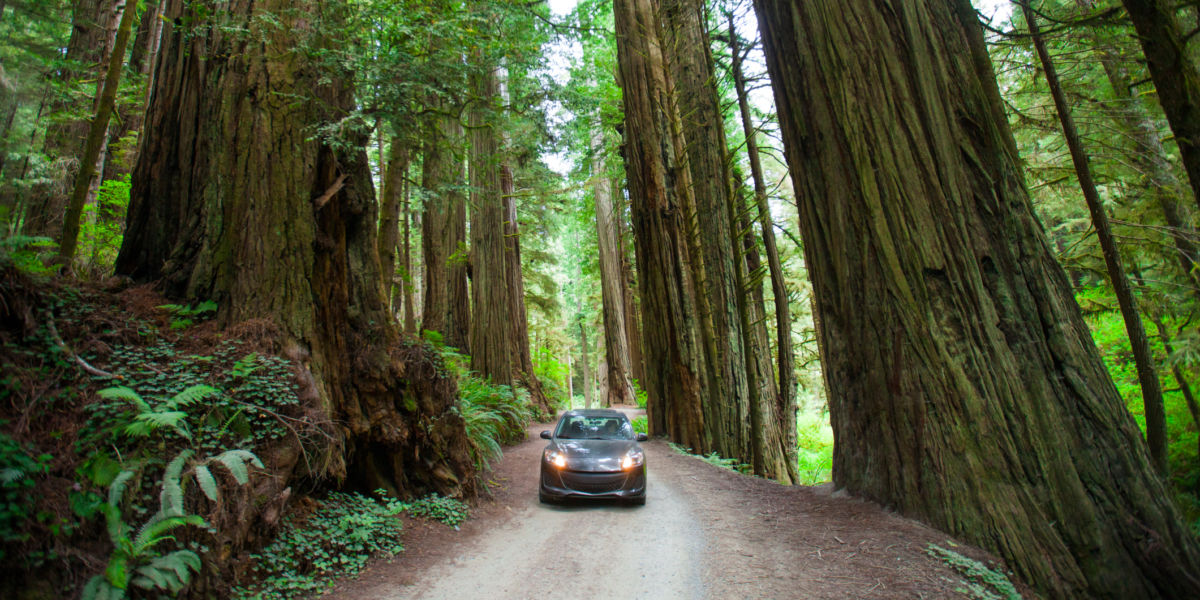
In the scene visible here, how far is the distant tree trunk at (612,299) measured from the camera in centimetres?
2100

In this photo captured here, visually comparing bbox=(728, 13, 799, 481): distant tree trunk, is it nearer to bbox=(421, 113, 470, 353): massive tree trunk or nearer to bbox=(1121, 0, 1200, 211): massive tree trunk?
bbox=(1121, 0, 1200, 211): massive tree trunk

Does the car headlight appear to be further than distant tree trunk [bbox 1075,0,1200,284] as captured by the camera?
No

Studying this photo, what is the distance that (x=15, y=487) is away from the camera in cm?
285

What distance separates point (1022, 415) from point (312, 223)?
669cm

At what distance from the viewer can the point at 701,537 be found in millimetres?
5621

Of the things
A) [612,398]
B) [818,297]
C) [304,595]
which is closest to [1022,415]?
[818,297]

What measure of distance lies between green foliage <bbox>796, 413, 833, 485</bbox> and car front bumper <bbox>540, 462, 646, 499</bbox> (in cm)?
997

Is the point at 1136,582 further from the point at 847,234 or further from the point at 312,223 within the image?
the point at 312,223

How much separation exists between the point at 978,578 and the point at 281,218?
266 inches

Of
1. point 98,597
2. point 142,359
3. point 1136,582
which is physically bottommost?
point 1136,582

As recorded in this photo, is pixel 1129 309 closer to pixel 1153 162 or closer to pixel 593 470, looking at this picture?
pixel 1153 162

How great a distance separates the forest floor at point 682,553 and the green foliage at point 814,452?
34.4 feet

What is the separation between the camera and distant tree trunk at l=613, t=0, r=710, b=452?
11.6m

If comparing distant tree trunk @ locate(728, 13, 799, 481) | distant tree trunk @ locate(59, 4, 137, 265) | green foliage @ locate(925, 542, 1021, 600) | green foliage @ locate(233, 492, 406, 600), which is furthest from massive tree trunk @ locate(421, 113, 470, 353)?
green foliage @ locate(925, 542, 1021, 600)
